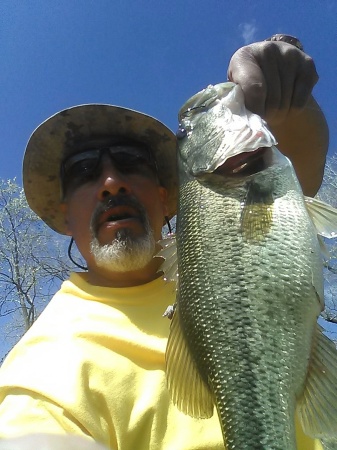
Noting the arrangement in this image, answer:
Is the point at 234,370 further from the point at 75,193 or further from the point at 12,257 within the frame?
the point at 12,257

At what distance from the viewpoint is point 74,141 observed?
309cm

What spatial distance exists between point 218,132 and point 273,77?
32 centimetres

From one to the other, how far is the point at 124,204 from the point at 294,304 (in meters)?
1.36

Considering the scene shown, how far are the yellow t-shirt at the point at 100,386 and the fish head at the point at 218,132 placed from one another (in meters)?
0.77

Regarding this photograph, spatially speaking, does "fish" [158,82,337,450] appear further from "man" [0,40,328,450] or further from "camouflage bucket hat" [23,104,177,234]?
"camouflage bucket hat" [23,104,177,234]

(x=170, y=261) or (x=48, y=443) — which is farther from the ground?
(x=170, y=261)

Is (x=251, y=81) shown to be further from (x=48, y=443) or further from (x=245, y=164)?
(x=48, y=443)

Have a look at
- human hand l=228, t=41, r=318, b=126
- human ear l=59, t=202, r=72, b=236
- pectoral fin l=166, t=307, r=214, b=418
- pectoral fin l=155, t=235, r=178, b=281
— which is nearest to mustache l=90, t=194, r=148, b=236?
human ear l=59, t=202, r=72, b=236

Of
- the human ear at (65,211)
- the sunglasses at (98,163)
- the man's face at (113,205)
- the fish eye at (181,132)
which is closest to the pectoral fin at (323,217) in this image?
the fish eye at (181,132)

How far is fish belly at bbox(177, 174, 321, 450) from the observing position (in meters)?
1.50

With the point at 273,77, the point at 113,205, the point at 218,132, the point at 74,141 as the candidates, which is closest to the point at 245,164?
the point at 218,132

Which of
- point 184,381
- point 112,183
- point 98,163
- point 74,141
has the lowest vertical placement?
point 184,381

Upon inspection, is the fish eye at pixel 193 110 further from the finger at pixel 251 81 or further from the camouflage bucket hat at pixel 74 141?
the camouflage bucket hat at pixel 74 141

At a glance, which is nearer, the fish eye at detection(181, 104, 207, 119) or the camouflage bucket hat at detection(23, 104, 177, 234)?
the fish eye at detection(181, 104, 207, 119)
